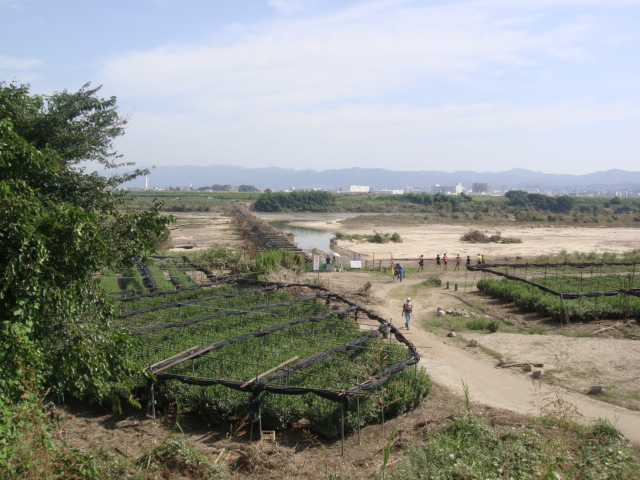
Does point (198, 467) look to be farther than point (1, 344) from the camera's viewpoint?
Yes

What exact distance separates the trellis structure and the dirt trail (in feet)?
5.21

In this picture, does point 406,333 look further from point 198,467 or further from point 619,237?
point 619,237

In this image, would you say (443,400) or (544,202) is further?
(544,202)

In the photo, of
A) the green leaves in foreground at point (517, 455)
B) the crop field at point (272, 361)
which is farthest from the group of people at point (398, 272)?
the green leaves in foreground at point (517, 455)

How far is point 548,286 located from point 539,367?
1227 centimetres

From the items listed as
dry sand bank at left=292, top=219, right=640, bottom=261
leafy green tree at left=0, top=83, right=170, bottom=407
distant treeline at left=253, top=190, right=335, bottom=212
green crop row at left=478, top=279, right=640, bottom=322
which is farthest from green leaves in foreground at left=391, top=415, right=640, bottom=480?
distant treeline at left=253, top=190, right=335, bottom=212

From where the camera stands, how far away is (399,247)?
59.0 m

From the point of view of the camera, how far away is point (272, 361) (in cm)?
1470

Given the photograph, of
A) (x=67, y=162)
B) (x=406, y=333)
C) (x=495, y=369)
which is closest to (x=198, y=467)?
(x=495, y=369)

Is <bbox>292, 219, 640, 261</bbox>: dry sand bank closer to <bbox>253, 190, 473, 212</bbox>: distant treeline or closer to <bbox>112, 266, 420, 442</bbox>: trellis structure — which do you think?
<bbox>112, 266, 420, 442</bbox>: trellis structure

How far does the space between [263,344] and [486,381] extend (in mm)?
7024

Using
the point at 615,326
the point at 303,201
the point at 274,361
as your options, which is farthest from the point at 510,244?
the point at 303,201

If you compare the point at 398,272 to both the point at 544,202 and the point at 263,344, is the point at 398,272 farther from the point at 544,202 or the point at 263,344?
the point at 544,202

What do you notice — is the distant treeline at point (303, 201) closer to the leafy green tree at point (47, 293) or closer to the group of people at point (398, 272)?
the group of people at point (398, 272)
